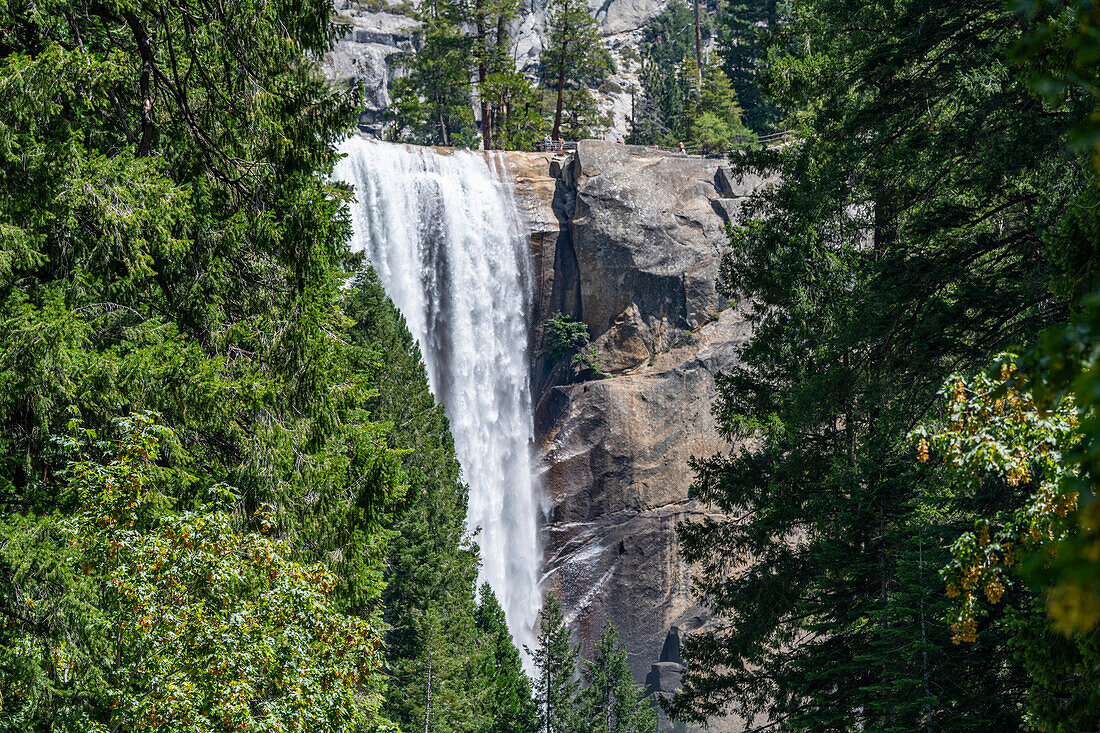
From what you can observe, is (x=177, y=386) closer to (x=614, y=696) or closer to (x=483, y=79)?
(x=614, y=696)

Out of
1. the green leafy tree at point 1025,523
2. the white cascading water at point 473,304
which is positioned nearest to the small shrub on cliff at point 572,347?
the white cascading water at point 473,304

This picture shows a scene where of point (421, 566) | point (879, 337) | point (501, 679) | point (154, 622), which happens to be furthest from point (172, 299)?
point (501, 679)

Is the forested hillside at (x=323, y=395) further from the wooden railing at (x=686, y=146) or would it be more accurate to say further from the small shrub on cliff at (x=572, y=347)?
the wooden railing at (x=686, y=146)

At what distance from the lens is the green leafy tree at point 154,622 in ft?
19.5

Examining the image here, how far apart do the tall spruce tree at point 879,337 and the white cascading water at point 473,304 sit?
20.7 meters

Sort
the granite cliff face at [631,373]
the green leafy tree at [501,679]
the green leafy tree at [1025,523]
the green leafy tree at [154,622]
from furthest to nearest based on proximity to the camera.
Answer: the granite cliff face at [631,373] < the green leafy tree at [501,679] < the green leafy tree at [154,622] < the green leafy tree at [1025,523]

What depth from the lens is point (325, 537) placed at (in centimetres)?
879

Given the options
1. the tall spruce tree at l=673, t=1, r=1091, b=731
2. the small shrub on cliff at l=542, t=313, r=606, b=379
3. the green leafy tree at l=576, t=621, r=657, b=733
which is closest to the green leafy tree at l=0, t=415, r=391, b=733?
the tall spruce tree at l=673, t=1, r=1091, b=731

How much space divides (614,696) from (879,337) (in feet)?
76.6

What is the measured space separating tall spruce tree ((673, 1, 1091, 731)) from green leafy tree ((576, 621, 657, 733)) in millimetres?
14647

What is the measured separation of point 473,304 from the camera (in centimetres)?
3853

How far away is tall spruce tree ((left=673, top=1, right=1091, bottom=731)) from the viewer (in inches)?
355

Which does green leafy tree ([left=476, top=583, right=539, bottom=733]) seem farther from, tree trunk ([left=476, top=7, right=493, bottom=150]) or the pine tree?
tree trunk ([left=476, top=7, right=493, bottom=150])

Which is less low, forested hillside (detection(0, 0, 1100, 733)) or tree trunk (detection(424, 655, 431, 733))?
forested hillside (detection(0, 0, 1100, 733))
